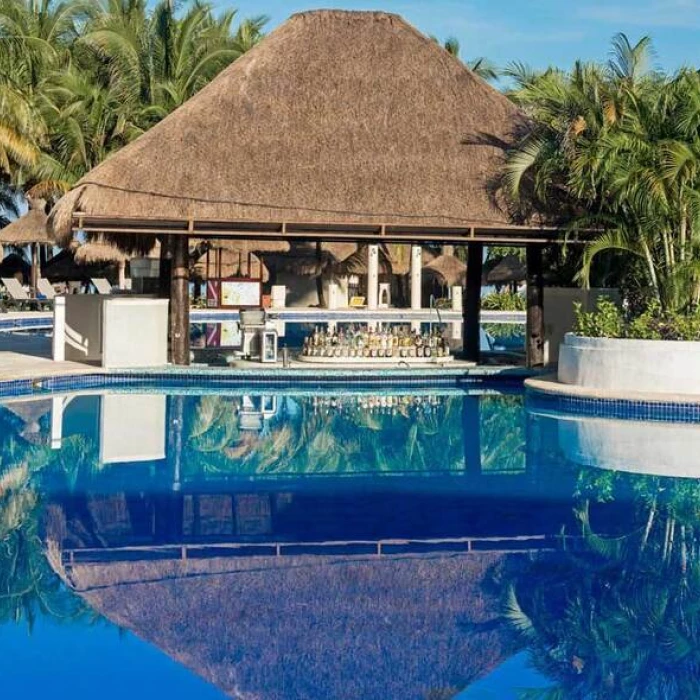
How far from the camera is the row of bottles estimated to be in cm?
1678

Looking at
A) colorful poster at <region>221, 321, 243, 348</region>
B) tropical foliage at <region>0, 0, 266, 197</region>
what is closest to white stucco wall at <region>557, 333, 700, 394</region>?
colorful poster at <region>221, 321, 243, 348</region>

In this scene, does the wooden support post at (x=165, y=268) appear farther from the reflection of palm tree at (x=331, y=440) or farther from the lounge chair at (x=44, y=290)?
the lounge chair at (x=44, y=290)

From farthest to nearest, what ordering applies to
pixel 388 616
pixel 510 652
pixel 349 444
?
pixel 349 444
pixel 388 616
pixel 510 652

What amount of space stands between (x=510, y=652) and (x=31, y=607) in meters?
2.45

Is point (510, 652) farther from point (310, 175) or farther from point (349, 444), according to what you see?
point (310, 175)

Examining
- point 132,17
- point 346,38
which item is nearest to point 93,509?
point 346,38

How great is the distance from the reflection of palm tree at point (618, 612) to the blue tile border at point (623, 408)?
470 cm

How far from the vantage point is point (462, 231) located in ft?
50.7

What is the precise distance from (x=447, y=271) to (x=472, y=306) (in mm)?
19386

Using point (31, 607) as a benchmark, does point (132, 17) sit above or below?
above

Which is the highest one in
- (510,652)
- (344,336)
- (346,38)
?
(346,38)

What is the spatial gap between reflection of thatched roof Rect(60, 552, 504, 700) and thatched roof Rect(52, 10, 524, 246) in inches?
345

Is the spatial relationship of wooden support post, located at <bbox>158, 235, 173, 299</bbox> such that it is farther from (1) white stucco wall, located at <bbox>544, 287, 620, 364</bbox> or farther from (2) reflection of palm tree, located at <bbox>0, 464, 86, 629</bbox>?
(2) reflection of palm tree, located at <bbox>0, 464, 86, 629</bbox>

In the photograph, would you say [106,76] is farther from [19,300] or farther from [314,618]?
[314,618]
